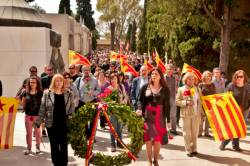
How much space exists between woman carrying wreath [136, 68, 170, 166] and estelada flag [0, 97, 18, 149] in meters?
2.55

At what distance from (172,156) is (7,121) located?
333 centimetres

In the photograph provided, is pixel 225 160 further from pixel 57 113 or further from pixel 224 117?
pixel 57 113

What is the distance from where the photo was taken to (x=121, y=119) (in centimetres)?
745

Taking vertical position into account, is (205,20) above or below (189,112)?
above

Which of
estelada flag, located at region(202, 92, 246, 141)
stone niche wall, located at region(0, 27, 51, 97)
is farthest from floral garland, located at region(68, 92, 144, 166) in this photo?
stone niche wall, located at region(0, 27, 51, 97)

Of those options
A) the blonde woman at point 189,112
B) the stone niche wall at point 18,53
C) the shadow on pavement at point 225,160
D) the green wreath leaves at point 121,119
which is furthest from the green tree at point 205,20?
the green wreath leaves at point 121,119

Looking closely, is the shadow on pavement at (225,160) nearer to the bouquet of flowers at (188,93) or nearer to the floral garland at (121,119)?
the bouquet of flowers at (188,93)

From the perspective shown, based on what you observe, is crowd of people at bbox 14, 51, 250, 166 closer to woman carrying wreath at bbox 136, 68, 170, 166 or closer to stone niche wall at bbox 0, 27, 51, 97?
woman carrying wreath at bbox 136, 68, 170, 166

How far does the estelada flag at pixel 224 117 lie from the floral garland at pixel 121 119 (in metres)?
2.23

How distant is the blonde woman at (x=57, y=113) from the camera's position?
291 inches

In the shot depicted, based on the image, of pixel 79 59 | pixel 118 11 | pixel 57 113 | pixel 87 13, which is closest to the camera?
pixel 57 113

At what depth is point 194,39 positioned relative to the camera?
2019cm

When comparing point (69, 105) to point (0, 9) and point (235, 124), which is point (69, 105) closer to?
point (235, 124)

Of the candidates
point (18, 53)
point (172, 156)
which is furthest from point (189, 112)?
point (18, 53)
